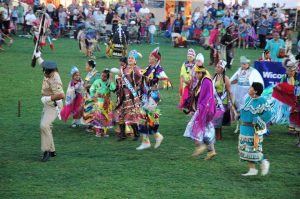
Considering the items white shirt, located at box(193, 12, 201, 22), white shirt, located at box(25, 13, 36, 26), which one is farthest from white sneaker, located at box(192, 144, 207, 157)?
white shirt, located at box(193, 12, 201, 22)

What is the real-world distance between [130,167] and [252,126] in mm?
2002

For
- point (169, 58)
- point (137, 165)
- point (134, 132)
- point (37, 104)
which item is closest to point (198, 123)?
point (137, 165)

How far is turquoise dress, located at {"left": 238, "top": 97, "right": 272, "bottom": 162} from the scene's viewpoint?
30.9 feet

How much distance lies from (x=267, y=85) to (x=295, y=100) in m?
2.34

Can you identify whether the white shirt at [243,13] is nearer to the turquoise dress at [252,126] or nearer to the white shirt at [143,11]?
the white shirt at [143,11]

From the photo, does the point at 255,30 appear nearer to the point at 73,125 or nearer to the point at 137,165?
the point at 73,125

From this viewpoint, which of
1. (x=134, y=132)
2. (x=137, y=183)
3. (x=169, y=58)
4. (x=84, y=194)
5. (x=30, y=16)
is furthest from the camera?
(x=30, y=16)

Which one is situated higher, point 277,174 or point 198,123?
point 198,123

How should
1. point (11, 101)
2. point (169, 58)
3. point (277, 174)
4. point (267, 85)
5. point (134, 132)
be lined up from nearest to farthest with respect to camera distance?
point (277, 174) → point (134, 132) → point (267, 85) → point (11, 101) → point (169, 58)

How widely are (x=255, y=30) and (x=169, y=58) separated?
8.98 meters

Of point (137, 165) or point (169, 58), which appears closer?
point (137, 165)

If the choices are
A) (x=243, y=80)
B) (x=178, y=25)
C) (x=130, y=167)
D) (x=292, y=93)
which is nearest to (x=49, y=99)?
(x=130, y=167)

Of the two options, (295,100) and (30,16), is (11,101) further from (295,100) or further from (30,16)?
(30,16)

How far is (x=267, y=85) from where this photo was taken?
47.5ft
